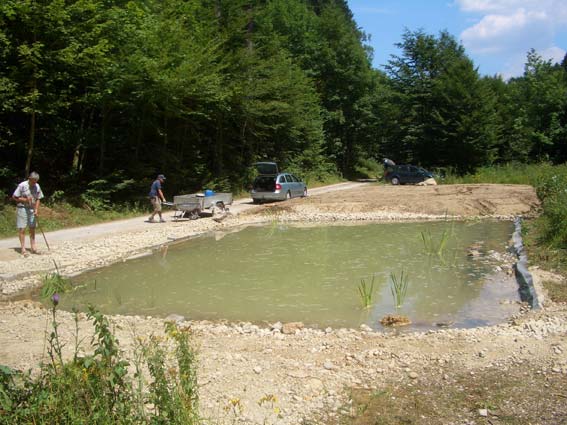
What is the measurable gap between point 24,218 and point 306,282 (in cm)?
741

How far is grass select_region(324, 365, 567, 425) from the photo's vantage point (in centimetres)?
479

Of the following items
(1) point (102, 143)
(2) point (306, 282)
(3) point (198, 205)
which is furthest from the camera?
(1) point (102, 143)

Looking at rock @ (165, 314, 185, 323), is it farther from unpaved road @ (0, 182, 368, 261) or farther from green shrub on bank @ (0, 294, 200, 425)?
unpaved road @ (0, 182, 368, 261)

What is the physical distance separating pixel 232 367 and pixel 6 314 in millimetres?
4962

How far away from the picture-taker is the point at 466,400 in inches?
203

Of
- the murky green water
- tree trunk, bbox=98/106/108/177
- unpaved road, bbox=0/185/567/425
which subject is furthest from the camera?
tree trunk, bbox=98/106/108/177

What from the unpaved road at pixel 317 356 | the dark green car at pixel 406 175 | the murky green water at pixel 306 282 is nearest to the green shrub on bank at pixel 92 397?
the unpaved road at pixel 317 356

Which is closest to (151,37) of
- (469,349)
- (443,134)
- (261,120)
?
(261,120)

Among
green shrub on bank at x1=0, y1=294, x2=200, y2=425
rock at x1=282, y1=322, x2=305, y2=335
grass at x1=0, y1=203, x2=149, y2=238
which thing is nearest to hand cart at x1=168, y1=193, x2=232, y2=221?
grass at x1=0, y1=203, x2=149, y2=238

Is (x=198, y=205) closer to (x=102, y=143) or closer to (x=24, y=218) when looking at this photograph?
(x=102, y=143)

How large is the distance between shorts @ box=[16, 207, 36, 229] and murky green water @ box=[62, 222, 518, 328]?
2.44 m

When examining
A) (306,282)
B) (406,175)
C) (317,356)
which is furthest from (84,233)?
(406,175)

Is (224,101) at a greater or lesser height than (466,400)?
greater

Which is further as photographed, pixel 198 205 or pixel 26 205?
pixel 198 205
